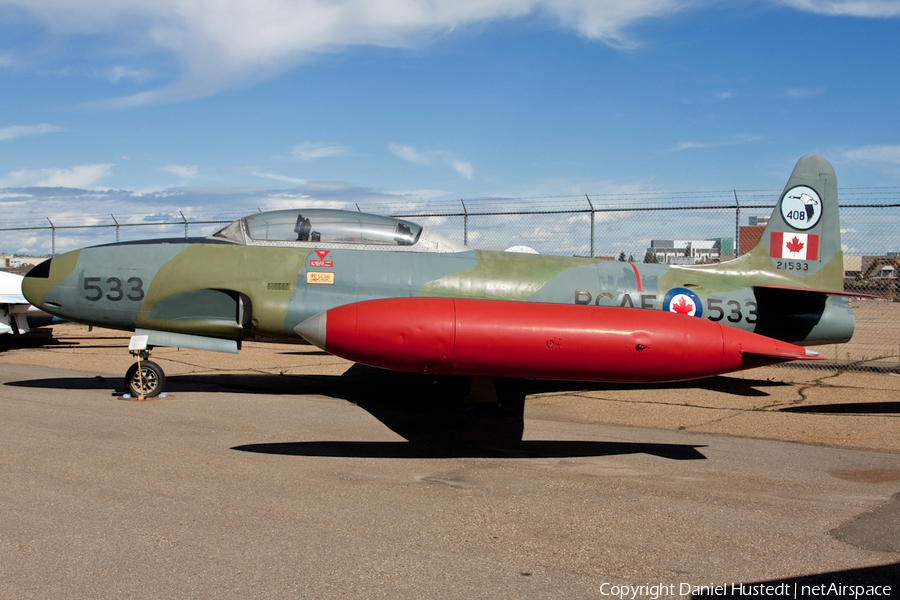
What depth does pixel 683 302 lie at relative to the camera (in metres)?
9.27

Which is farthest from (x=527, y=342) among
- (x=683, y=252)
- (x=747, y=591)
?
(x=683, y=252)

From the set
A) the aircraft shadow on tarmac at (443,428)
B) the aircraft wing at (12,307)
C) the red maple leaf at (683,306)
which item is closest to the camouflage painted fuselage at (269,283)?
the red maple leaf at (683,306)

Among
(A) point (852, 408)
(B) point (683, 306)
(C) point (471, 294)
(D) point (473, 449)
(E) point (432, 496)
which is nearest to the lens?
(E) point (432, 496)

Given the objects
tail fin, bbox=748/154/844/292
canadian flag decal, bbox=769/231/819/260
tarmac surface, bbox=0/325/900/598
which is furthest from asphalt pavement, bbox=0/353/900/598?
canadian flag decal, bbox=769/231/819/260

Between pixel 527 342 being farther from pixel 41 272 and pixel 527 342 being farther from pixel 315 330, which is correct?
pixel 41 272

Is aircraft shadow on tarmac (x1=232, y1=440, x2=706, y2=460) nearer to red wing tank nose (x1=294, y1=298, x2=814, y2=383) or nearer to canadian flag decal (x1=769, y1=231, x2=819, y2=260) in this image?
red wing tank nose (x1=294, y1=298, x2=814, y2=383)

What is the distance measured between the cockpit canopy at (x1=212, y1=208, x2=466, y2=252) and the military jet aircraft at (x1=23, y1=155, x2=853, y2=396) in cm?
2

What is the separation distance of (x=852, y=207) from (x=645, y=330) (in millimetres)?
10236

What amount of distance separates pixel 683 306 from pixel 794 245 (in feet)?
9.09

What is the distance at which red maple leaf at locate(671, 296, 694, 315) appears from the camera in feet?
30.2

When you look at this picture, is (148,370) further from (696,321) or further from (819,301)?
(819,301)

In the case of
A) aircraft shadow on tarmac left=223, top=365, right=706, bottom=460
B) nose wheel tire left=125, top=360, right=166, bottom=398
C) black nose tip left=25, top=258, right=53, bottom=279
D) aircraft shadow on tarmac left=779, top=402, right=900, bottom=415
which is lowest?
aircraft shadow on tarmac left=779, top=402, right=900, bottom=415

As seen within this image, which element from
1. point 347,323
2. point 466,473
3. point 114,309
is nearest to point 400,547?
point 466,473

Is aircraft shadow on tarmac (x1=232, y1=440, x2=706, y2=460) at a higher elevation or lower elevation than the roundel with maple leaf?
lower
